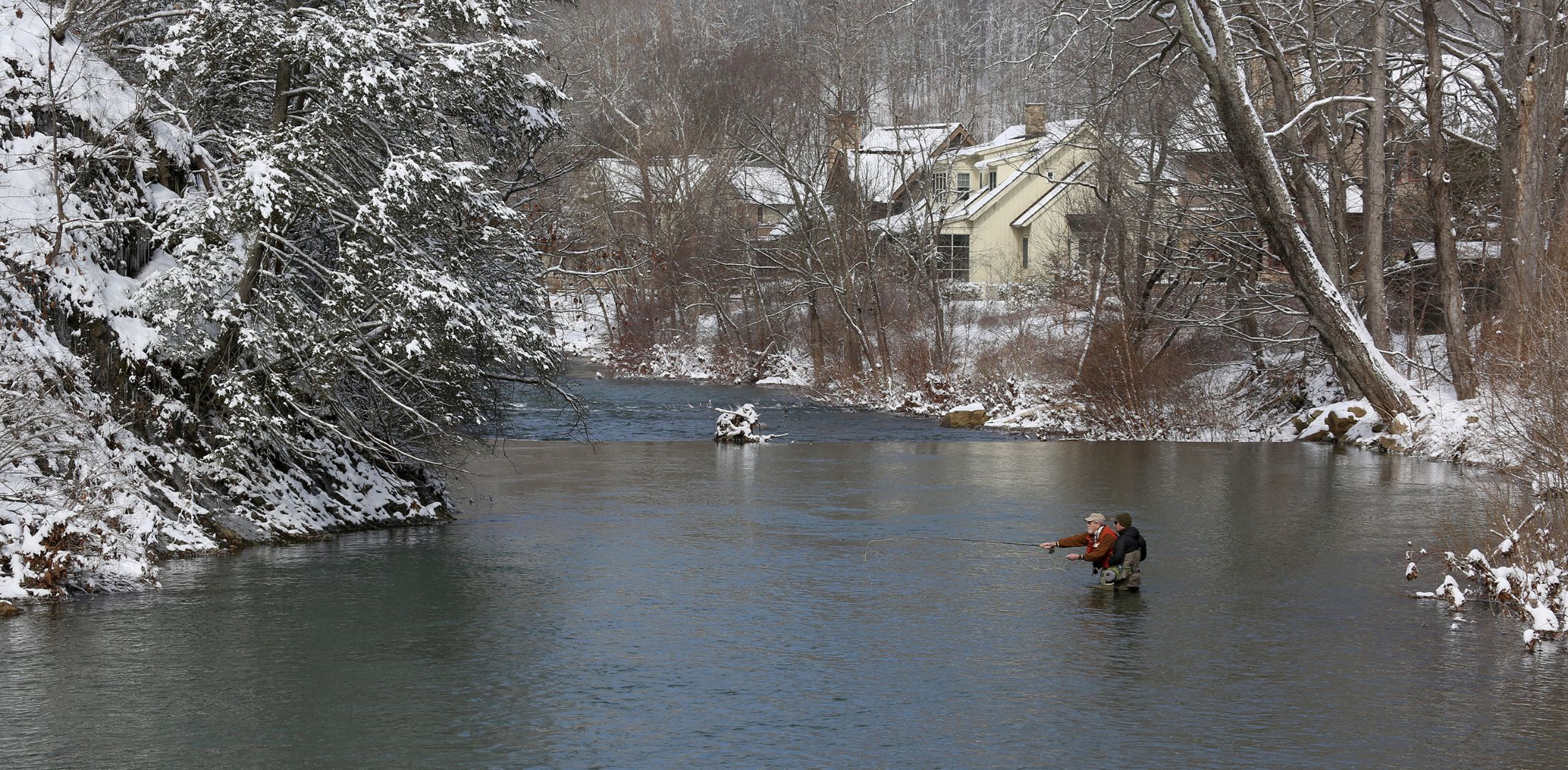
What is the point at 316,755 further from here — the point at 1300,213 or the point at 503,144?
the point at 1300,213

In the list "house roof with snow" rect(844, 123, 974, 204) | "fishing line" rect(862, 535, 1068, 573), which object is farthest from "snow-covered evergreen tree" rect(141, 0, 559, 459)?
"house roof with snow" rect(844, 123, 974, 204)

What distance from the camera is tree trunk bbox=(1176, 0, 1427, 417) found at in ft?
92.4

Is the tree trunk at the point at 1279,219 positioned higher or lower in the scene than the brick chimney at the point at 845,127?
lower

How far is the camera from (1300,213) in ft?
114

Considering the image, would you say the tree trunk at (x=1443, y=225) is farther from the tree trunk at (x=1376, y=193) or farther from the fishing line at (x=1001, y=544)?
the fishing line at (x=1001, y=544)

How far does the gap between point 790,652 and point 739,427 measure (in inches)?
856

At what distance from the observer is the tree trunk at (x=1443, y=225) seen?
3080cm

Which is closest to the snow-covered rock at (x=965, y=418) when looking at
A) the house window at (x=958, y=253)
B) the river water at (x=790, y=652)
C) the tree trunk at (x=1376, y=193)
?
the tree trunk at (x=1376, y=193)

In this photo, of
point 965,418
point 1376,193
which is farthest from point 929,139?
point 1376,193

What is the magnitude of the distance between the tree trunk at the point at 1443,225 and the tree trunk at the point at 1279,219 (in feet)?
3.65

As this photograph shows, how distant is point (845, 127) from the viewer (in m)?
47.8

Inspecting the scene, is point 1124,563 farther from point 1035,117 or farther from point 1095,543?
point 1035,117

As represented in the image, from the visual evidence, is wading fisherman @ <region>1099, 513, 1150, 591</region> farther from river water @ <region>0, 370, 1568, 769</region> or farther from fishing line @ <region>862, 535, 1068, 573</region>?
fishing line @ <region>862, 535, 1068, 573</region>

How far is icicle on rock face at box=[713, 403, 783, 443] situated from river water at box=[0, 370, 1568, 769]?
1183cm
